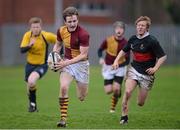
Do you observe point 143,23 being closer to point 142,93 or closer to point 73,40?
point 73,40

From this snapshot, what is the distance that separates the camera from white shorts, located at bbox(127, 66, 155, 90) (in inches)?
601

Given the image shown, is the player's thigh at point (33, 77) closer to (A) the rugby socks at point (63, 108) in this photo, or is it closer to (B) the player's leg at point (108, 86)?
(B) the player's leg at point (108, 86)

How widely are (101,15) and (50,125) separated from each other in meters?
45.1

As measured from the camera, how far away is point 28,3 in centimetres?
5625

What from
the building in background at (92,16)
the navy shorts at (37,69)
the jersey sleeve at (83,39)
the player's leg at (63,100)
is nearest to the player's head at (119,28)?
the navy shorts at (37,69)

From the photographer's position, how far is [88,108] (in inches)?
804

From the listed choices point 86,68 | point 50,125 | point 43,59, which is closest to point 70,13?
point 86,68

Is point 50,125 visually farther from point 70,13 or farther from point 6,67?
point 6,67

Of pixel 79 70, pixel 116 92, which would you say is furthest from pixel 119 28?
pixel 79 70

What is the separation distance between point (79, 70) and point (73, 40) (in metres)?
0.64

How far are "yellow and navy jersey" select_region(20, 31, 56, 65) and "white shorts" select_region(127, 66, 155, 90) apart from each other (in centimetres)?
373

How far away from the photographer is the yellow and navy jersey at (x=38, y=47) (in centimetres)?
1859

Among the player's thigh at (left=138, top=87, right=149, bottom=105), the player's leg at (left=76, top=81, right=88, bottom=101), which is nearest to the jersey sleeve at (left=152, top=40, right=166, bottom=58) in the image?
the player's thigh at (left=138, top=87, right=149, bottom=105)

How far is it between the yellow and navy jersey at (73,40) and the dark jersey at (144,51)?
40.7 inches
